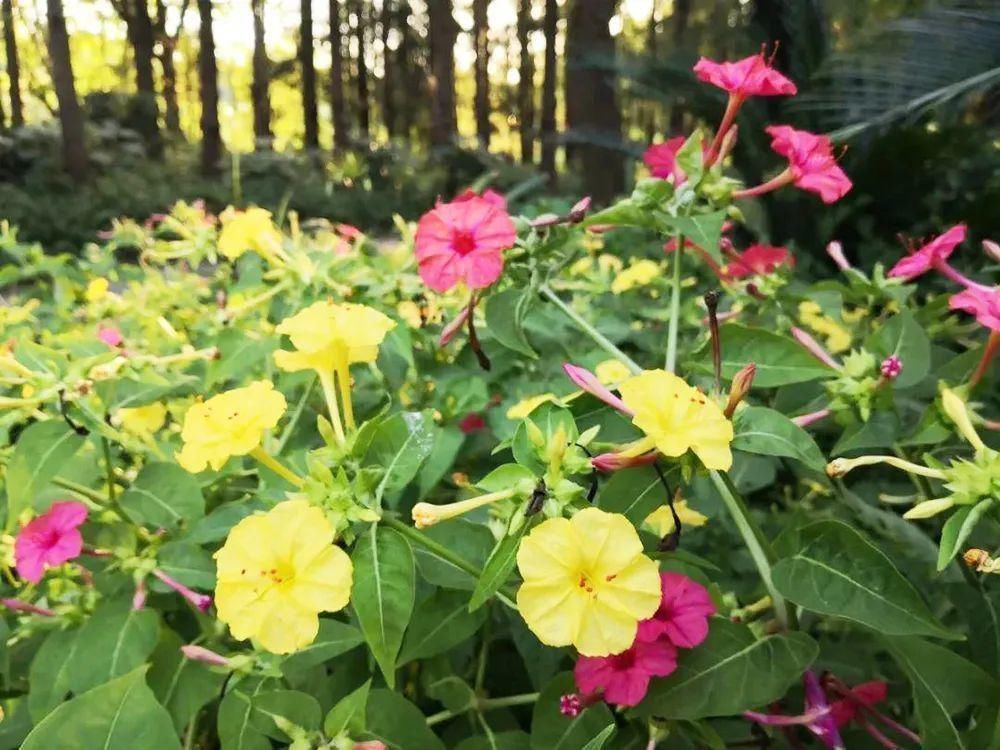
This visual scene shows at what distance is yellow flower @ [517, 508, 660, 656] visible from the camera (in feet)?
1.73

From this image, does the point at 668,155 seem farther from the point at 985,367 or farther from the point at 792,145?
the point at 985,367

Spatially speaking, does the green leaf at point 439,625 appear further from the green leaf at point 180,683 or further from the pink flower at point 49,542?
the pink flower at point 49,542

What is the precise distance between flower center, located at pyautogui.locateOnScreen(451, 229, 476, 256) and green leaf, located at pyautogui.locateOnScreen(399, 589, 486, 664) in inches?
12.6

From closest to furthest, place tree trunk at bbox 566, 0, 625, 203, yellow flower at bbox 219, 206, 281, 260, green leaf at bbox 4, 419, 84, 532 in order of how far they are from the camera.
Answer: green leaf at bbox 4, 419, 84, 532
yellow flower at bbox 219, 206, 281, 260
tree trunk at bbox 566, 0, 625, 203

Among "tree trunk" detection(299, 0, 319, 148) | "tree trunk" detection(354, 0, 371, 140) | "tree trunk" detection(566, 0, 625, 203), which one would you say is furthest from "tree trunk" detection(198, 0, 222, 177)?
"tree trunk" detection(566, 0, 625, 203)

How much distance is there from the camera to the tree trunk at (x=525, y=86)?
14453mm

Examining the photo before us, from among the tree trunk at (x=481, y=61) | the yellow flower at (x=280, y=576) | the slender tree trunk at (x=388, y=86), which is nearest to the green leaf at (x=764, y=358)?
the yellow flower at (x=280, y=576)

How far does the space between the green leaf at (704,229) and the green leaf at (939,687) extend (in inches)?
14.0

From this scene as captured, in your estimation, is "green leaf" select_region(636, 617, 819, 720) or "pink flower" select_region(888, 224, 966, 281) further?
"pink flower" select_region(888, 224, 966, 281)

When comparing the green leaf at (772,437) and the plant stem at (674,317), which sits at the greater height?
the plant stem at (674,317)

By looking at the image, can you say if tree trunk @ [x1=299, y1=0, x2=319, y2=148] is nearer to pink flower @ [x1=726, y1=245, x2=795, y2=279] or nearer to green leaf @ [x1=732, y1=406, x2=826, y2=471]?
pink flower @ [x1=726, y1=245, x2=795, y2=279]

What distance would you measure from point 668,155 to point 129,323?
99 centimetres

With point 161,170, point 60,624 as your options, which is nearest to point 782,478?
point 60,624

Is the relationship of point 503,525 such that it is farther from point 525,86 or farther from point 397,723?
point 525,86
